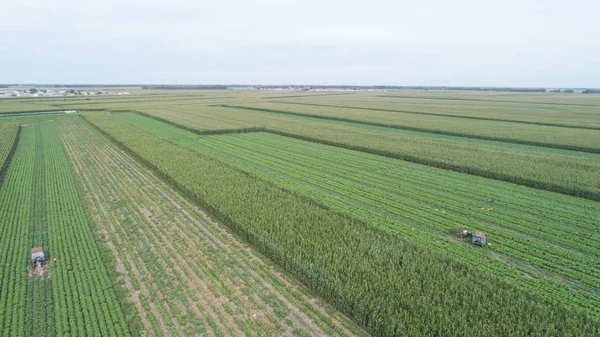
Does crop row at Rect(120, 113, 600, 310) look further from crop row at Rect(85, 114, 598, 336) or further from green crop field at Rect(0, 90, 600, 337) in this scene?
crop row at Rect(85, 114, 598, 336)

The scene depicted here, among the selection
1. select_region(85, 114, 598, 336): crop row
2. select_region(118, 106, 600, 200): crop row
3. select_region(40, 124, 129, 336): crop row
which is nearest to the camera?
select_region(85, 114, 598, 336): crop row

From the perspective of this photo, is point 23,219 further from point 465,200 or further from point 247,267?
point 465,200

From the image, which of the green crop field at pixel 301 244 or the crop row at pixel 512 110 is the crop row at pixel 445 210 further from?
the crop row at pixel 512 110

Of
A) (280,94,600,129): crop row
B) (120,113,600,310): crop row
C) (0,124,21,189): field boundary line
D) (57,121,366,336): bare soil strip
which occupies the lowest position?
A: (57,121,366,336): bare soil strip

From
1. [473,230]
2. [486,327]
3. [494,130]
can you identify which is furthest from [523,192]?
[494,130]

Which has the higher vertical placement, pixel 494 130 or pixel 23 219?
pixel 494 130

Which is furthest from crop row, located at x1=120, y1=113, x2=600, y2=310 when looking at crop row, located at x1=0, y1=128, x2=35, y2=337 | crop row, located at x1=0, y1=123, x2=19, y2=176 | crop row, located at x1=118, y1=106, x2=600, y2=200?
crop row, located at x1=0, y1=123, x2=19, y2=176
